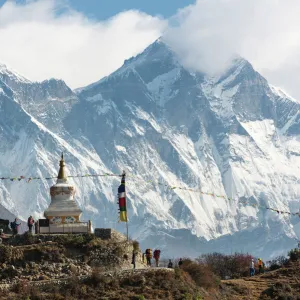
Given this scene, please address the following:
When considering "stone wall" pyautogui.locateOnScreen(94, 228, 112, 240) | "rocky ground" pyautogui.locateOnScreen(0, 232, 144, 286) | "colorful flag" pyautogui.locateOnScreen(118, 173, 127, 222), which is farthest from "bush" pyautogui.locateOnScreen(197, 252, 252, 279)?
"rocky ground" pyautogui.locateOnScreen(0, 232, 144, 286)

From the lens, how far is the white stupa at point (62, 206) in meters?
80.6

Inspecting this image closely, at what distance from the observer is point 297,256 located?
9262 centimetres

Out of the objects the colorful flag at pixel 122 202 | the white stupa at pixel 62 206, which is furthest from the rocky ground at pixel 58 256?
the white stupa at pixel 62 206

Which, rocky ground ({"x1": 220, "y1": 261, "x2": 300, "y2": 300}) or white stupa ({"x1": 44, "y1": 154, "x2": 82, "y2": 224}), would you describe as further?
white stupa ({"x1": 44, "y1": 154, "x2": 82, "y2": 224})

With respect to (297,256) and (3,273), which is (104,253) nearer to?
(3,273)

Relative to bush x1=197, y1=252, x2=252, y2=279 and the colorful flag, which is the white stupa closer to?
the colorful flag

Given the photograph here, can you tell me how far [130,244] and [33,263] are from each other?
6.79m

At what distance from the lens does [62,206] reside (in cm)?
8238

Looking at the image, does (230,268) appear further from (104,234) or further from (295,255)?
(104,234)

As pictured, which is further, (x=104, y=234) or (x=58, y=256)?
(x=104, y=234)

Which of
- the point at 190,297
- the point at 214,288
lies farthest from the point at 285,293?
the point at 190,297

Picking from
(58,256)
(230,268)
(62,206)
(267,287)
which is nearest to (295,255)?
(230,268)

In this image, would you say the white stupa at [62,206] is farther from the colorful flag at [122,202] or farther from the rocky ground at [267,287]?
the rocky ground at [267,287]

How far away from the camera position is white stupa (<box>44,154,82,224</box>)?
8062 cm
